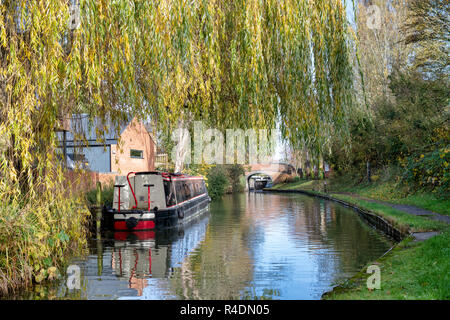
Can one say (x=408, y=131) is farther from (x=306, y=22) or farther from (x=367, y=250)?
(x=306, y=22)

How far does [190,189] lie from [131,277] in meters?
12.0

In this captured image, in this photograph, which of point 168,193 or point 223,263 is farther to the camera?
point 168,193

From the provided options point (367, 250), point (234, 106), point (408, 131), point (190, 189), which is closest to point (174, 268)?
point (234, 106)

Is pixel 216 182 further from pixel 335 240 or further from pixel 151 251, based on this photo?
pixel 151 251

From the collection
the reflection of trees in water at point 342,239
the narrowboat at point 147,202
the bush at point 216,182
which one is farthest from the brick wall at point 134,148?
the reflection of trees in water at point 342,239

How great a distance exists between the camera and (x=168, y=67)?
6570mm

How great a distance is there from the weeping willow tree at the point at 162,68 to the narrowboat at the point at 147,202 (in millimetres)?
7183

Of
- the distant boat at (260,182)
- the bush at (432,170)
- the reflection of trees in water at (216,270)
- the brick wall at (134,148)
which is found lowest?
the distant boat at (260,182)

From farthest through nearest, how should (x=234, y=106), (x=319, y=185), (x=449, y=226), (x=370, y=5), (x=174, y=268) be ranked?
(x=319, y=185) → (x=370, y=5) → (x=449, y=226) → (x=174, y=268) → (x=234, y=106)

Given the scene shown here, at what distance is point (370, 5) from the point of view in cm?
2728

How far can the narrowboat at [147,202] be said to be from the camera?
14820mm

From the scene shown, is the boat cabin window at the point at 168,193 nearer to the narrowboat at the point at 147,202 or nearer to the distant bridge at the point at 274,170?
the narrowboat at the point at 147,202

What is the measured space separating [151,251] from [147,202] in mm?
4612

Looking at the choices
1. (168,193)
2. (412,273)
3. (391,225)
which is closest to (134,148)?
(168,193)
